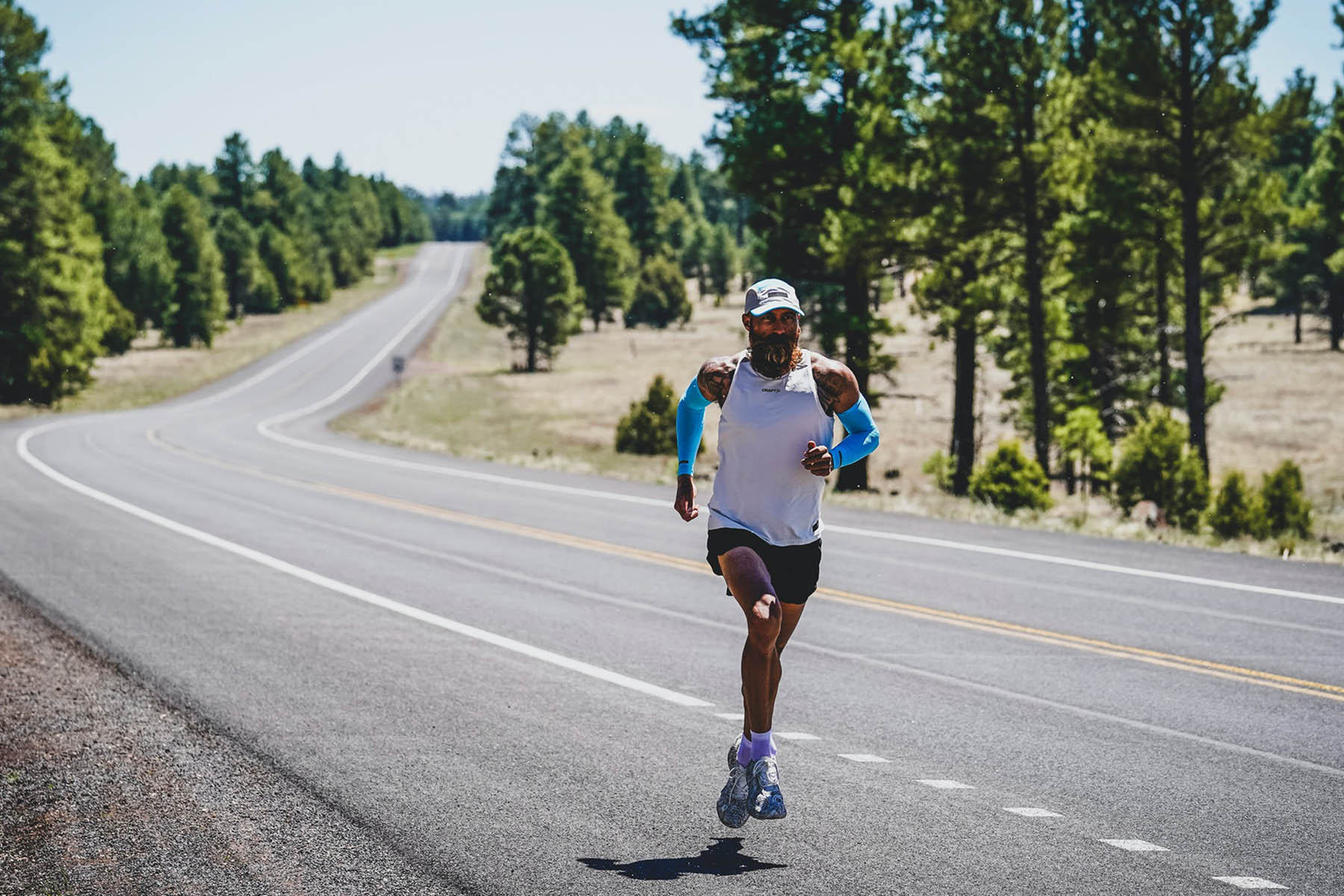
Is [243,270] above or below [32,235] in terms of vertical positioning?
above

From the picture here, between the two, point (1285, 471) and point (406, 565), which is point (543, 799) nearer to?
point (406, 565)

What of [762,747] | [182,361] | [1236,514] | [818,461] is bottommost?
[762,747]

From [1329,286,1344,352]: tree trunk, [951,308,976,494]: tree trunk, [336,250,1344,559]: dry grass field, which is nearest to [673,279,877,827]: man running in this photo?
[336,250,1344,559]: dry grass field

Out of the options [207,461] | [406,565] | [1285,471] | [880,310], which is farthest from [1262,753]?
[880,310]

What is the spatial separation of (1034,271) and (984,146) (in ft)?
10.0

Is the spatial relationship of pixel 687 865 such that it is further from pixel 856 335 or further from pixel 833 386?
pixel 856 335

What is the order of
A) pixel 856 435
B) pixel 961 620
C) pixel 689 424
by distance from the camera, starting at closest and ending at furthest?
pixel 856 435, pixel 689 424, pixel 961 620

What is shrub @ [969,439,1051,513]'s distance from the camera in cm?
2166

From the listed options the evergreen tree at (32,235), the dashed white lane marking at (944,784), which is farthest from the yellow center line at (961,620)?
the evergreen tree at (32,235)

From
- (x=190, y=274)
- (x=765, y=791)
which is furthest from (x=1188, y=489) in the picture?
(x=190, y=274)

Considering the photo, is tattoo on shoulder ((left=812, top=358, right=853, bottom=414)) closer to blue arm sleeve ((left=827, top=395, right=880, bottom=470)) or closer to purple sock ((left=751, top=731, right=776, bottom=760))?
blue arm sleeve ((left=827, top=395, right=880, bottom=470))

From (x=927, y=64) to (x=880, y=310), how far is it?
87.2 meters

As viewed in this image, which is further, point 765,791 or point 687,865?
point 765,791

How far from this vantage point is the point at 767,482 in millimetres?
5227
